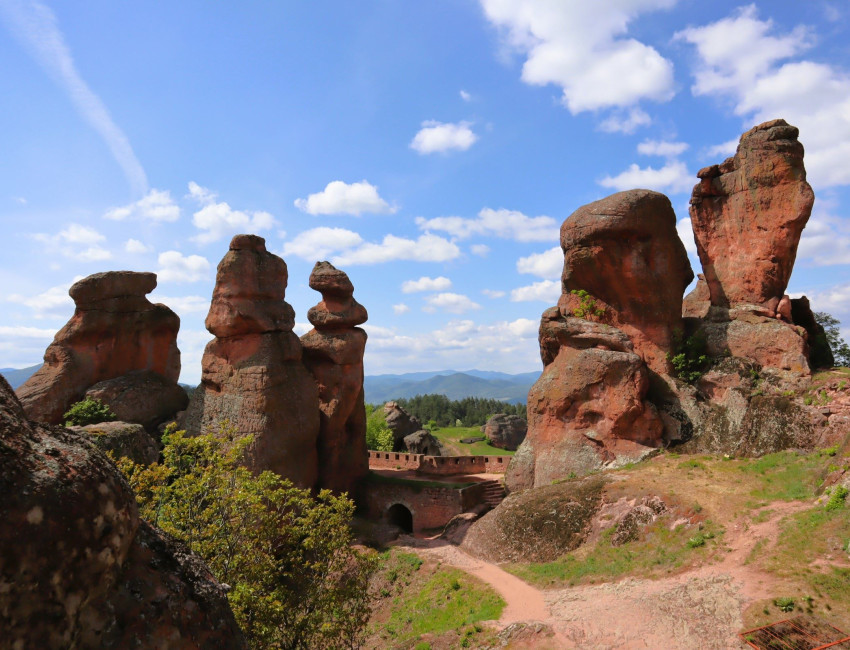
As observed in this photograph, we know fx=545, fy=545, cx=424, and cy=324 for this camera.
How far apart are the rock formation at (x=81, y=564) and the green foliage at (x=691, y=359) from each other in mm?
29099

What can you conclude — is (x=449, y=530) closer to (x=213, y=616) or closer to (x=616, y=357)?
(x=616, y=357)

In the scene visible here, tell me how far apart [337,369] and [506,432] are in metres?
36.8

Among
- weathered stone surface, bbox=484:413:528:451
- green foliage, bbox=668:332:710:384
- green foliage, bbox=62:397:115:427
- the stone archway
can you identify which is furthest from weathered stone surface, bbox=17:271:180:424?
weathered stone surface, bbox=484:413:528:451

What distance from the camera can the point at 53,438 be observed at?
13.2ft

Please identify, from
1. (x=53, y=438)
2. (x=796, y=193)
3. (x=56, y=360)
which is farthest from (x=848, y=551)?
(x=56, y=360)

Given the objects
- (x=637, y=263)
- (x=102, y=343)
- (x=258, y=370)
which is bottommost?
(x=258, y=370)

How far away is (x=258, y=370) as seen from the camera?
28906 millimetres

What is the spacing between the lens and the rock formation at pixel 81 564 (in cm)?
323

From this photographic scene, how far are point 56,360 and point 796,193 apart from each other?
4171 centimetres

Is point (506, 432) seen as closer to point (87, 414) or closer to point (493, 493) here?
point (493, 493)

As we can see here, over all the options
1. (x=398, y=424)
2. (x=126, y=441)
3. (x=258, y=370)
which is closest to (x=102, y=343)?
(x=258, y=370)

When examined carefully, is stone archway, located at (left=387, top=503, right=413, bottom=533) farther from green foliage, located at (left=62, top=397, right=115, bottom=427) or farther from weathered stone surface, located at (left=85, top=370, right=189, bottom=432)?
green foliage, located at (left=62, top=397, right=115, bottom=427)

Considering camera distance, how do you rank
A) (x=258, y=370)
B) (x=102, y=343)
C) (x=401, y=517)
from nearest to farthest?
(x=258, y=370) < (x=102, y=343) < (x=401, y=517)

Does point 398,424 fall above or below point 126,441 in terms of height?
below
